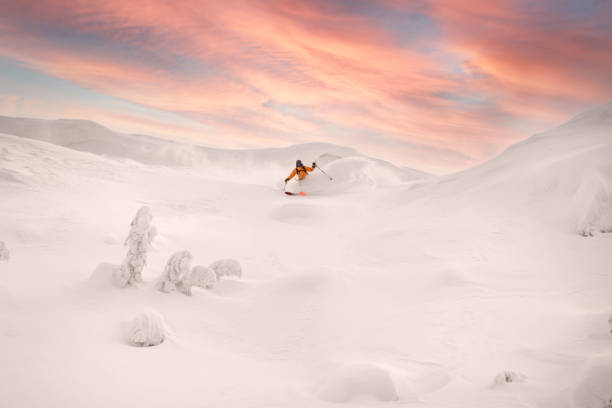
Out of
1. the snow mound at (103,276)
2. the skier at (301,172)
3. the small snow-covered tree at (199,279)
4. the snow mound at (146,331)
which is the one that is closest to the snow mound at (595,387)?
the snow mound at (146,331)

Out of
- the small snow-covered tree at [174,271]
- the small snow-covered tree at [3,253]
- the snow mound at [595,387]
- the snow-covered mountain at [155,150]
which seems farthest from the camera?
the snow-covered mountain at [155,150]

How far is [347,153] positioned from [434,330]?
54068 mm

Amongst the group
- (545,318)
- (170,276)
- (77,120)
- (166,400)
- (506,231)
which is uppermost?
(77,120)

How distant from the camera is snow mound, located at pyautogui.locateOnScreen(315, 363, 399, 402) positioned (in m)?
3.50

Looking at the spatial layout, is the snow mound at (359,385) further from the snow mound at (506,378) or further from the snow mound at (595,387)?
the snow mound at (595,387)

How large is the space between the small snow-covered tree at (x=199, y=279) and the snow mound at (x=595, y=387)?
5443 millimetres

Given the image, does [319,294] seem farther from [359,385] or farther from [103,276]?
[103,276]

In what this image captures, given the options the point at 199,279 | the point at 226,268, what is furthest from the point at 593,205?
the point at 199,279

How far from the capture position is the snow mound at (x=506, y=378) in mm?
3551

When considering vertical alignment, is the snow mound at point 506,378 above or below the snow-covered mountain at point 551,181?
below

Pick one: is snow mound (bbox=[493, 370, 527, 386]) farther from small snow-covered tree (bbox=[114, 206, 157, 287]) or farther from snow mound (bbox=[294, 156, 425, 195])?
snow mound (bbox=[294, 156, 425, 195])

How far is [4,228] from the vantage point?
8.65 metres

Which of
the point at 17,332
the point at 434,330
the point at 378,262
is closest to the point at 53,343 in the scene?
the point at 17,332

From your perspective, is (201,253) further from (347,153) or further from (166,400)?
(347,153)
